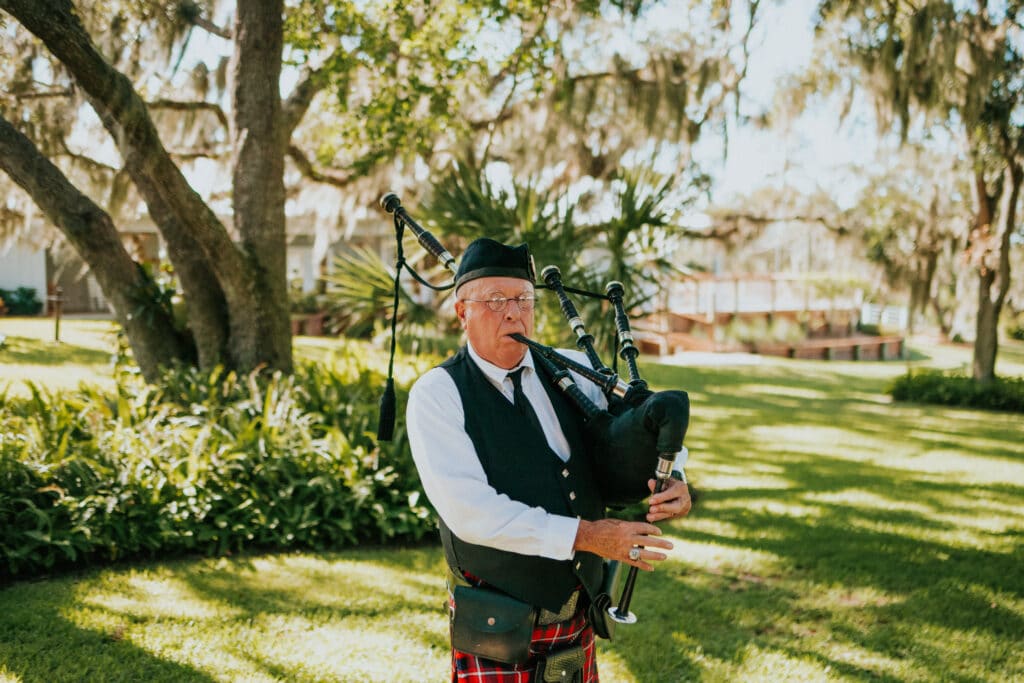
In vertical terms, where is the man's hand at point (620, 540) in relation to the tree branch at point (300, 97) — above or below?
below

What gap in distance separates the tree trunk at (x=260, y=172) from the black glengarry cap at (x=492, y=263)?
4300 mm

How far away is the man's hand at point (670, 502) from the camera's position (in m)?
2.03

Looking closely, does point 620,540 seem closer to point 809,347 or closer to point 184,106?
point 184,106

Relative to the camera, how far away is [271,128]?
6.42 metres

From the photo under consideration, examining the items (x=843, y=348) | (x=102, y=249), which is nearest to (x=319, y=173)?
(x=102, y=249)

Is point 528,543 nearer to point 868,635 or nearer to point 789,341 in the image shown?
point 868,635

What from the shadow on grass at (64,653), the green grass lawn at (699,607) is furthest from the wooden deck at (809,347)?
the shadow on grass at (64,653)

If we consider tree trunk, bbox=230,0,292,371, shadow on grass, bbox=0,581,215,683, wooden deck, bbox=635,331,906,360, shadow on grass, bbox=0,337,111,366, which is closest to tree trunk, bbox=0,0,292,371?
tree trunk, bbox=230,0,292,371

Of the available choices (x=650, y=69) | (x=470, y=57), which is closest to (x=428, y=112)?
(x=470, y=57)

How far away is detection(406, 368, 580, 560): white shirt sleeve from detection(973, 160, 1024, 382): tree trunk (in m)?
12.1

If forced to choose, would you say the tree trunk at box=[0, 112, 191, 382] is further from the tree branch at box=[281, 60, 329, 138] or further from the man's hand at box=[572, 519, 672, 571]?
the man's hand at box=[572, 519, 672, 571]

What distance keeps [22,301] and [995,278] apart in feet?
50.8

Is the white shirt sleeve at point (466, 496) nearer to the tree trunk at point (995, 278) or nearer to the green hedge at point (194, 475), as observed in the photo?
the green hedge at point (194, 475)

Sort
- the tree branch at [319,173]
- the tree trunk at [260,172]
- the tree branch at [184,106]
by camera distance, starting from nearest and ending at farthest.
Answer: the tree trunk at [260,172] < the tree branch at [184,106] < the tree branch at [319,173]
